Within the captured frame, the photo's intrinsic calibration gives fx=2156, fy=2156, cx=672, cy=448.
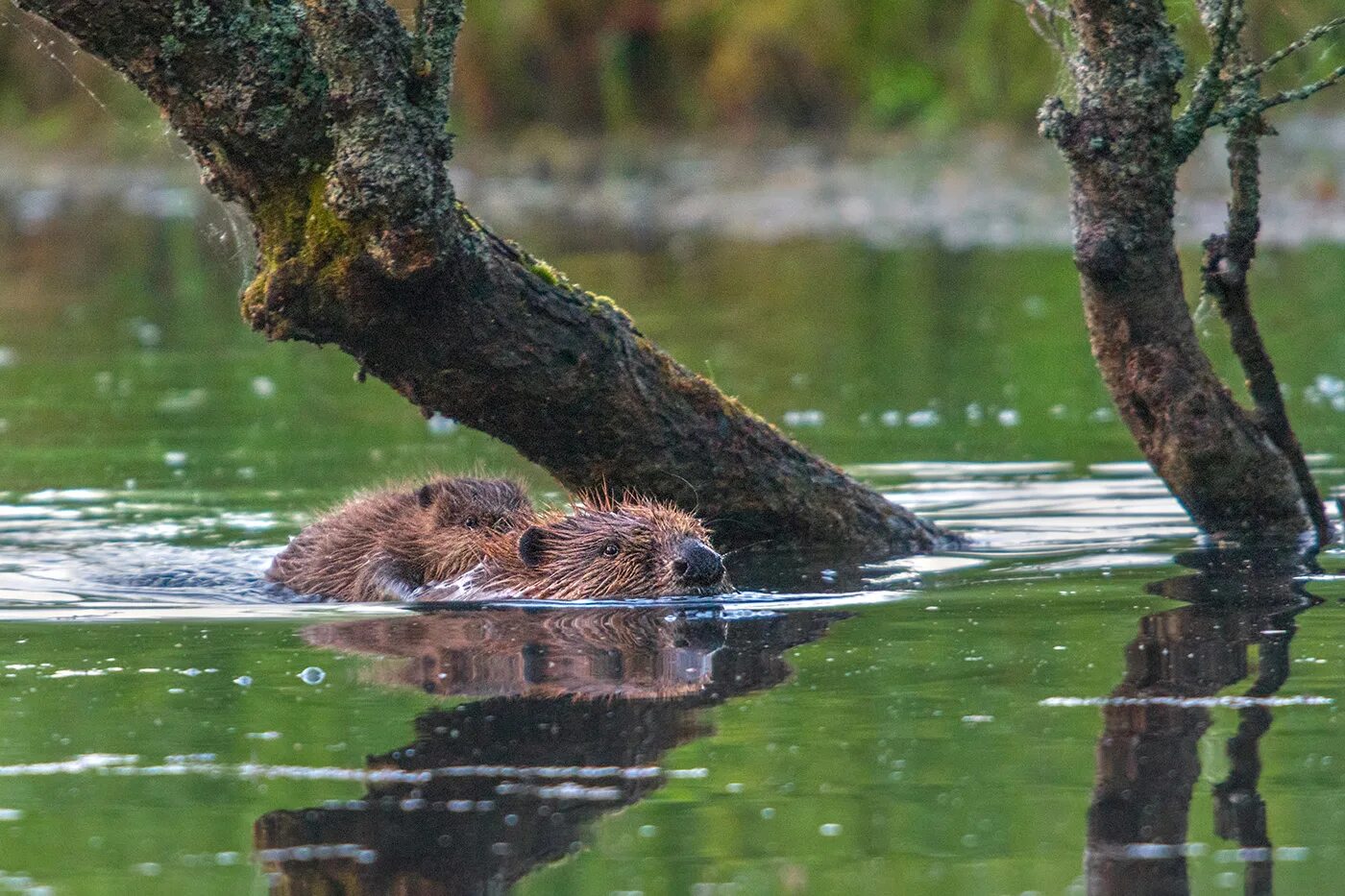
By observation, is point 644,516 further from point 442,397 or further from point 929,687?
point 929,687

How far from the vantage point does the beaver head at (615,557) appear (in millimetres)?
6703

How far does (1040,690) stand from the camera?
5.08m

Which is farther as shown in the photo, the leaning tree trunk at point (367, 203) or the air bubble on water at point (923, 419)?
the air bubble on water at point (923, 419)

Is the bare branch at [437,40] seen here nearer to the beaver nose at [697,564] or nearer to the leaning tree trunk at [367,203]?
the leaning tree trunk at [367,203]

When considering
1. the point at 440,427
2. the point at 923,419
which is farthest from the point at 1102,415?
the point at 440,427

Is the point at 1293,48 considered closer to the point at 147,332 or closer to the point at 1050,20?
the point at 1050,20

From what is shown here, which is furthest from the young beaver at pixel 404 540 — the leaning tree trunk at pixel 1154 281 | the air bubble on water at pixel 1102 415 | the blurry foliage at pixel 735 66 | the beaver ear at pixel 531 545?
the blurry foliage at pixel 735 66

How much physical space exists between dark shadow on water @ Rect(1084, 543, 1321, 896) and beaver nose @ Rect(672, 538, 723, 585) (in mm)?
1333

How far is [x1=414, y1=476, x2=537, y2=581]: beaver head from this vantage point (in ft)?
23.4

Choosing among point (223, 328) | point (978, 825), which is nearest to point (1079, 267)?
point (978, 825)

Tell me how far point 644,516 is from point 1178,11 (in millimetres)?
3705

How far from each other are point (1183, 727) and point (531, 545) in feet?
9.20

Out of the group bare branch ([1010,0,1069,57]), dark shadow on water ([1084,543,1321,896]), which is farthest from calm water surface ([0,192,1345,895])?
bare branch ([1010,0,1069,57])

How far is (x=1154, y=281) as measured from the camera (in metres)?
6.95
